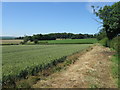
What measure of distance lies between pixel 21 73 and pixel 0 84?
4.95 ft

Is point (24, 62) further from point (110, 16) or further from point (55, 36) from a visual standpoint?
point (55, 36)

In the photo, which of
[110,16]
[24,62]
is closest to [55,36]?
[110,16]

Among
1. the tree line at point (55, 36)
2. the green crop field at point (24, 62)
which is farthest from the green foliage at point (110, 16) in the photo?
the tree line at point (55, 36)

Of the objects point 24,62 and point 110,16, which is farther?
point 110,16

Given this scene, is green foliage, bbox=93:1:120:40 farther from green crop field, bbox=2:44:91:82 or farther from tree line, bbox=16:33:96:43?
tree line, bbox=16:33:96:43

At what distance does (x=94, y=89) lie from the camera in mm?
5500

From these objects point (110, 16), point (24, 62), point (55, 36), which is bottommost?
point (24, 62)

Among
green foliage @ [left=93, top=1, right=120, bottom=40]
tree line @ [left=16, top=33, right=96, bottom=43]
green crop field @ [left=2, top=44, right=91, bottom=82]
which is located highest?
green foliage @ [left=93, top=1, right=120, bottom=40]

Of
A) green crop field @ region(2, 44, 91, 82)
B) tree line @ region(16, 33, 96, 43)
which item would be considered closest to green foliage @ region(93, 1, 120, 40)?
green crop field @ region(2, 44, 91, 82)

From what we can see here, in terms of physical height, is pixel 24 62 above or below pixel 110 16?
below

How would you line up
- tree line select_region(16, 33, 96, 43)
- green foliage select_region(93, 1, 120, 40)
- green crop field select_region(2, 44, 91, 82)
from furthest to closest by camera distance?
tree line select_region(16, 33, 96, 43)
green foliage select_region(93, 1, 120, 40)
green crop field select_region(2, 44, 91, 82)

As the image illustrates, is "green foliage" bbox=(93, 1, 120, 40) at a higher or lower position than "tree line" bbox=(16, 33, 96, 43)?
higher

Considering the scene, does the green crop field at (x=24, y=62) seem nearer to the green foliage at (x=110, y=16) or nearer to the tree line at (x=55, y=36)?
the green foliage at (x=110, y=16)

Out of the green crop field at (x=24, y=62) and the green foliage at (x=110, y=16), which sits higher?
the green foliage at (x=110, y=16)
